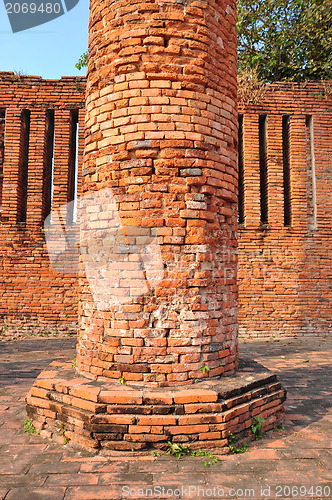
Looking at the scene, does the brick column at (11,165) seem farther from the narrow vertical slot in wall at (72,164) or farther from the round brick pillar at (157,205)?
the round brick pillar at (157,205)

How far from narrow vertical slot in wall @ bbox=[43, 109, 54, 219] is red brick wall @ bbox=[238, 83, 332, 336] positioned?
4962 mm

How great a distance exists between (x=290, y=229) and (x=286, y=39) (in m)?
6.75

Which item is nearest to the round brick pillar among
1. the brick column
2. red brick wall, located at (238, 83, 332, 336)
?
red brick wall, located at (238, 83, 332, 336)

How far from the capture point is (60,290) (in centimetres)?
814

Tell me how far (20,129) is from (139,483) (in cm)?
847

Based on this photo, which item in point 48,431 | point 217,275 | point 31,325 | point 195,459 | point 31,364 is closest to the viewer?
point 195,459

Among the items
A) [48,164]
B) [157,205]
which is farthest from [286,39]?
[157,205]

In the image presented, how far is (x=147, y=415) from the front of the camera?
254 cm

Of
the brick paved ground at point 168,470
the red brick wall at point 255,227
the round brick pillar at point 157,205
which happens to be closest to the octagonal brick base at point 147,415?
the brick paved ground at point 168,470

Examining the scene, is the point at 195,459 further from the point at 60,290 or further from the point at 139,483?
the point at 60,290

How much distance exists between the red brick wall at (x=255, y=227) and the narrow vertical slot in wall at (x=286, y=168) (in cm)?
16

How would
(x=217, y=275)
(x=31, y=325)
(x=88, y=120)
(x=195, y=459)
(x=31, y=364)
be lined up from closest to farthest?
(x=195, y=459), (x=217, y=275), (x=88, y=120), (x=31, y=364), (x=31, y=325)

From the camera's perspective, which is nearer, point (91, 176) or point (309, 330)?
point (91, 176)

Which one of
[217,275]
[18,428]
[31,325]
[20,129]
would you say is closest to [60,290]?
[31,325]
